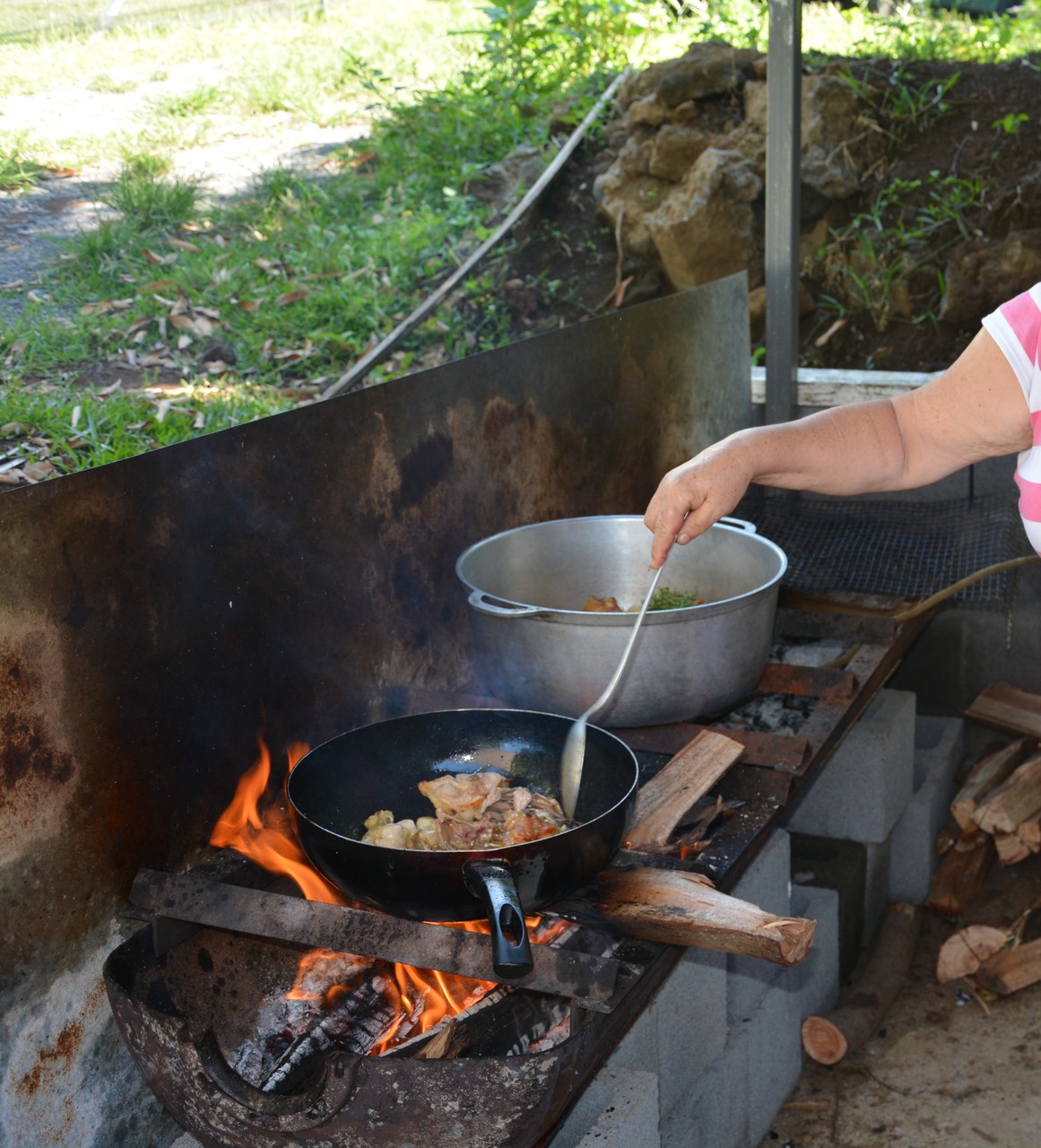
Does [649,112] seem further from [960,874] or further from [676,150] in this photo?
[960,874]

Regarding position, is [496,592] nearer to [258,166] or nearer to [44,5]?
[44,5]

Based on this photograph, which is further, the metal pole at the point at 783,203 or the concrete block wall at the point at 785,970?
the metal pole at the point at 783,203

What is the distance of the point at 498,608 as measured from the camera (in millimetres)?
2602

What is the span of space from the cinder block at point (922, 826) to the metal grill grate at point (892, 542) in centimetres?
64

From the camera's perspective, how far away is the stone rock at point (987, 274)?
241 inches

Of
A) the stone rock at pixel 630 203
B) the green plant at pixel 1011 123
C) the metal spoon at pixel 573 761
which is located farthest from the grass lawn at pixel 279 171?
the metal spoon at pixel 573 761

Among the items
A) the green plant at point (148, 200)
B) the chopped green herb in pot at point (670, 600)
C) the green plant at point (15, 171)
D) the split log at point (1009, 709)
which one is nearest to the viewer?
the chopped green herb in pot at point (670, 600)

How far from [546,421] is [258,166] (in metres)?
4.94

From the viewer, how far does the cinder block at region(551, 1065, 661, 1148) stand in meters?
2.17

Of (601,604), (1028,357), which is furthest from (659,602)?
(1028,357)

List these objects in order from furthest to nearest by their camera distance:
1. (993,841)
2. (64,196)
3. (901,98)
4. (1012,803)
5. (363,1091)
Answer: (901,98) → (64,196) → (993,841) → (1012,803) → (363,1091)

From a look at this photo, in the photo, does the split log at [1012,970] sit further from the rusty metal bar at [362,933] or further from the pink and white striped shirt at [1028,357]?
the rusty metal bar at [362,933]

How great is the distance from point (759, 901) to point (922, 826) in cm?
151

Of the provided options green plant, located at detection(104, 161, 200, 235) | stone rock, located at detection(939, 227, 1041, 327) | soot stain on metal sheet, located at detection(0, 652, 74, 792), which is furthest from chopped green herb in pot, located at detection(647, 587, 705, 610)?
green plant, located at detection(104, 161, 200, 235)
